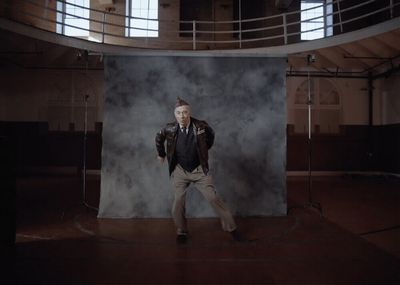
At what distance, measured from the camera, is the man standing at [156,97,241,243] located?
3406 mm

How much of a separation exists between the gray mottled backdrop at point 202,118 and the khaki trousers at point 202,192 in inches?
40.3

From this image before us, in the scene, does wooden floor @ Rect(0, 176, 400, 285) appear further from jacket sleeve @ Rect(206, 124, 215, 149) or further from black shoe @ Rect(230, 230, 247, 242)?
jacket sleeve @ Rect(206, 124, 215, 149)

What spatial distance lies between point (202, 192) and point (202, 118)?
4.55 feet

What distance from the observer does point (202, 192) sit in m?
3.45

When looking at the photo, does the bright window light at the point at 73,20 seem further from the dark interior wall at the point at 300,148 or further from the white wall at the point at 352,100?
the white wall at the point at 352,100

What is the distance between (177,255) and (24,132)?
9.57m

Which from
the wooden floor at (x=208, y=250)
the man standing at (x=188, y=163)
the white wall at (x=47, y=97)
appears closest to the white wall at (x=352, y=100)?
the wooden floor at (x=208, y=250)

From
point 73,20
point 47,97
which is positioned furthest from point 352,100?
point 47,97

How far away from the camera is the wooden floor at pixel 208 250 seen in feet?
8.30

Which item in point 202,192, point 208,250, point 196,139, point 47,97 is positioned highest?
point 47,97

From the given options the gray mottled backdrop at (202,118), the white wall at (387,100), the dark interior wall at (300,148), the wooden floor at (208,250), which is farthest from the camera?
the dark interior wall at (300,148)

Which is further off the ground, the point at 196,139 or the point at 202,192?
the point at 196,139

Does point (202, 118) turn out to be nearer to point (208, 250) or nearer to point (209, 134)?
point (209, 134)

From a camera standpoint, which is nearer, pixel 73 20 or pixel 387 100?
pixel 73 20
